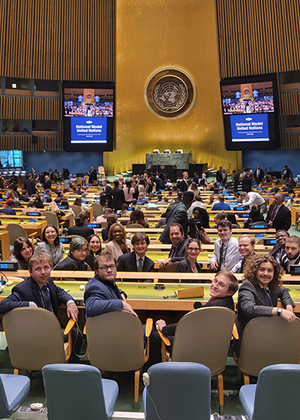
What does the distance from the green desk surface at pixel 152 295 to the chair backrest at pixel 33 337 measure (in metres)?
0.68

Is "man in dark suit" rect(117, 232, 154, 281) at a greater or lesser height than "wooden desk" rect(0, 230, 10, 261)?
lesser

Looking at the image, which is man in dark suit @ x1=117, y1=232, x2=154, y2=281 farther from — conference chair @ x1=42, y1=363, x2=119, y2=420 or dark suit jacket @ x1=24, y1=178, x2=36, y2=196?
dark suit jacket @ x1=24, y1=178, x2=36, y2=196

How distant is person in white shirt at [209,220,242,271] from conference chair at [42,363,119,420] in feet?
9.49

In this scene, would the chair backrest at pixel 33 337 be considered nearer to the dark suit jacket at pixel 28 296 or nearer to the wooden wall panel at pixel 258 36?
the dark suit jacket at pixel 28 296

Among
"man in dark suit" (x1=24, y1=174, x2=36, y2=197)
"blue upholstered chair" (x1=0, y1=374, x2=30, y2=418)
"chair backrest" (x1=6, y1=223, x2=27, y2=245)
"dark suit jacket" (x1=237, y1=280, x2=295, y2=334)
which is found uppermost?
"man in dark suit" (x1=24, y1=174, x2=36, y2=197)

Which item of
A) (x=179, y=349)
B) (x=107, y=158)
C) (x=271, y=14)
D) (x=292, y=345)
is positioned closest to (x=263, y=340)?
(x=292, y=345)

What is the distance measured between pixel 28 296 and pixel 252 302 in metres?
1.64

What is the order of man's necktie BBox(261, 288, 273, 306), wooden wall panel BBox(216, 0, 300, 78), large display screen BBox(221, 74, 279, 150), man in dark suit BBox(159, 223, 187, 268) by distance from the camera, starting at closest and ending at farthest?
1. man's necktie BBox(261, 288, 273, 306)
2. man in dark suit BBox(159, 223, 187, 268)
3. large display screen BBox(221, 74, 279, 150)
4. wooden wall panel BBox(216, 0, 300, 78)

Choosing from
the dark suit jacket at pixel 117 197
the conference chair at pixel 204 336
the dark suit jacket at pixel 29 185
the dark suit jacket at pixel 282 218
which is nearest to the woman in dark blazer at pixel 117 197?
the dark suit jacket at pixel 117 197

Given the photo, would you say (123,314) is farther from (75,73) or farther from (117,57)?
(117,57)

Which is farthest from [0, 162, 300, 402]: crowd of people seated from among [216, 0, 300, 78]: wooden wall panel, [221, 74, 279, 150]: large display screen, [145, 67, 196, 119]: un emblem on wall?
[145, 67, 196, 119]: un emblem on wall

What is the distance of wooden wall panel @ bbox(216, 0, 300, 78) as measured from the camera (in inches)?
826

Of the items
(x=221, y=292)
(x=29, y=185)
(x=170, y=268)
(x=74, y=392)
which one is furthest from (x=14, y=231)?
(x=29, y=185)

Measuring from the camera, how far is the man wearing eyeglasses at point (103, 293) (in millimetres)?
3301
